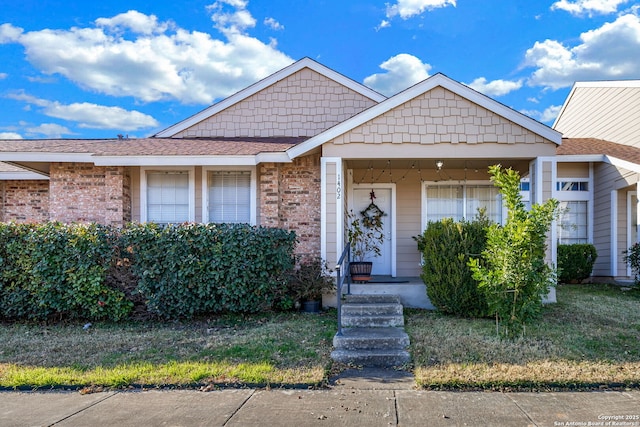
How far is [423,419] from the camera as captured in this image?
13.6 ft

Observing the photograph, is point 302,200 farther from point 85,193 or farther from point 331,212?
point 85,193

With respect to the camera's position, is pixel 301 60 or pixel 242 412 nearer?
pixel 242 412

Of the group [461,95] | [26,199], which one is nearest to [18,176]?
[26,199]

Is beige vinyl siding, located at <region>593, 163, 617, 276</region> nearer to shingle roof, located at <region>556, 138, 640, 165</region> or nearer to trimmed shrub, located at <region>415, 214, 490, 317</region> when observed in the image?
shingle roof, located at <region>556, 138, 640, 165</region>

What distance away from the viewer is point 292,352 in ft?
19.8

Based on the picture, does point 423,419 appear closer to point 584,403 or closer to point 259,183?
point 584,403

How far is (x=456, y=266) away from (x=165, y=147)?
6.14m

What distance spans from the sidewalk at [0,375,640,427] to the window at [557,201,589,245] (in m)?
9.23

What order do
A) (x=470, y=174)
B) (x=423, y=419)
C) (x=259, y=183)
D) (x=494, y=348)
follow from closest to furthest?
(x=423, y=419)
(x=494, y=348)
(x=259, y=183)
(x=470, y=174)

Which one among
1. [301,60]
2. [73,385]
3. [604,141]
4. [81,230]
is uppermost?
[301,60]

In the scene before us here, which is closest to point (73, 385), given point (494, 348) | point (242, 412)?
point (242, 412)

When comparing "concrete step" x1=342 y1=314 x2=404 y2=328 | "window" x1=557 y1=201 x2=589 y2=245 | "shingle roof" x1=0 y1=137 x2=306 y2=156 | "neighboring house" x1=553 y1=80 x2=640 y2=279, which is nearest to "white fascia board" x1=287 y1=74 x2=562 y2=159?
"shingle roof" x1=0 y1=137 x2=306 y2=156

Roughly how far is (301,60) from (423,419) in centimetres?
922

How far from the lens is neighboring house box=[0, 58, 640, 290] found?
854 cm
